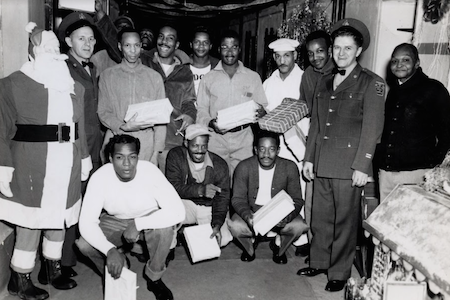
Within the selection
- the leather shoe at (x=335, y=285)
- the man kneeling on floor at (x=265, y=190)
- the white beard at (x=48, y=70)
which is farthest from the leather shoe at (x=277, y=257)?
the white beard at (x=48, y=70)

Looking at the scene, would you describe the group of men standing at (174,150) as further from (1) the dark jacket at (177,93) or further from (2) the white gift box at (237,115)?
(2) the white gift box at (237,115)

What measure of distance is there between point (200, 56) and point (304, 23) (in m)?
1.73

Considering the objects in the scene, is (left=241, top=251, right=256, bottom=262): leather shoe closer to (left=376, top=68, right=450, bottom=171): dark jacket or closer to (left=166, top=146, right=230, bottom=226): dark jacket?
(left=166, top=146, right=230, bottom=226): dark jacket

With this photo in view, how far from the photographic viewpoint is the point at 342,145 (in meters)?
3.55

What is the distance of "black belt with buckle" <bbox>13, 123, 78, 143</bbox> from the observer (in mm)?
3205

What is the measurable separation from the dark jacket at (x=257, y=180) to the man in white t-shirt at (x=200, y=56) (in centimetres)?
104

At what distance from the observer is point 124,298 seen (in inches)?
113

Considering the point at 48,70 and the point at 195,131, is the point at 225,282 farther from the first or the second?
the point at 48,70

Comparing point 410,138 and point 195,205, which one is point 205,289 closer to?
point 195,205

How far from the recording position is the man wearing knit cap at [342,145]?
11.3 ft

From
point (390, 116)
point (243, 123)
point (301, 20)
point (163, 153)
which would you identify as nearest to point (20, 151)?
point (163, 153)

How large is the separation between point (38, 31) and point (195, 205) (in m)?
2.12

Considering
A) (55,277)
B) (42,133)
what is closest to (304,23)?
(42,133)

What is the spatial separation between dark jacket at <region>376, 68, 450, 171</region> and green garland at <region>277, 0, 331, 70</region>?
7.10 ft
